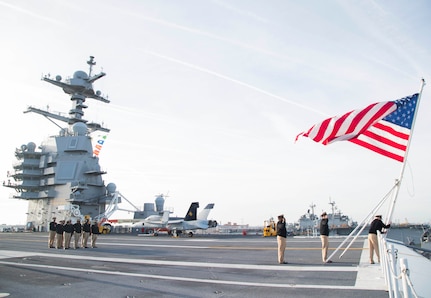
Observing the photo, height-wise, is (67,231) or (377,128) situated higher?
(377,128)

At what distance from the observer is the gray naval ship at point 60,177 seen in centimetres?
5059

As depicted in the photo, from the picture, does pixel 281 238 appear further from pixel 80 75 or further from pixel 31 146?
pixel 80 75

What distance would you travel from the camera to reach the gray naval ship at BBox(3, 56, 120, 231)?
166ft

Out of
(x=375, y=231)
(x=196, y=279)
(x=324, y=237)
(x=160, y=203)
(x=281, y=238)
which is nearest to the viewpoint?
(x=196, y=279)

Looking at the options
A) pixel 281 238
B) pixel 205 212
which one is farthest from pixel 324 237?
pixel 205 212

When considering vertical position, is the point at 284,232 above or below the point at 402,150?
below

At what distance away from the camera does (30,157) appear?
179 feet

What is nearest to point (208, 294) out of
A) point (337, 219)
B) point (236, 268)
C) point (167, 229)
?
point (236, 268)

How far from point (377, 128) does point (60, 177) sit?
52039mm

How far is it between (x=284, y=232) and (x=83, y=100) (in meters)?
57.8

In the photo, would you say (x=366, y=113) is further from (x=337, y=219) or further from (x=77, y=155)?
(x=337, y=219)

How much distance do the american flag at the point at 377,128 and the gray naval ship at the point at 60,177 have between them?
47.4 meters

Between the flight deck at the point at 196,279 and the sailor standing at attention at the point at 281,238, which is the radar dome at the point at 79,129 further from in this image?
the sailor standing at attention at the point at 281,238

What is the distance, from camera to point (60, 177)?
50.9 m
